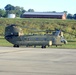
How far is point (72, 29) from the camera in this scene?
83250 mm

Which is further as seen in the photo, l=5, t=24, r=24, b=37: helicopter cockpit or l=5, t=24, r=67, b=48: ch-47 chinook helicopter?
l=5, t=24, r=24, b=37: helicopter cockpit

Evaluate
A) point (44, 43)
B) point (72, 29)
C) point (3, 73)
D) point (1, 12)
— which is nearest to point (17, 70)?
point (3, 73)

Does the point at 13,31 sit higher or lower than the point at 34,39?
higher

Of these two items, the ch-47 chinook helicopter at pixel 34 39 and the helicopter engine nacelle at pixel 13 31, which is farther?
the helicopter engine nacelle at pixel 13 31

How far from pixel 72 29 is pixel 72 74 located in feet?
232

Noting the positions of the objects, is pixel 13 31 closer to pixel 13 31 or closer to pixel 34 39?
pixel 13 31

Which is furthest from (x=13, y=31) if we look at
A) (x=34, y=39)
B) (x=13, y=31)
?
(x=34, y=39)

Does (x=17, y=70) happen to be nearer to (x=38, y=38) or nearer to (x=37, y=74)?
(x=37, y=74)

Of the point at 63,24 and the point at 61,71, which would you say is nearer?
the point at 61,71

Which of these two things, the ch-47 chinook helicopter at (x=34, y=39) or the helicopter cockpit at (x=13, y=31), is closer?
the ch-47 chinook helicopter at (x=34, y=39)

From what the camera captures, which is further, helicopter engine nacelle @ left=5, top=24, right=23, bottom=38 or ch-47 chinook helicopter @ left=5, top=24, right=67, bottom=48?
helicopter engine nacelle @ left=5, top=24, right=23, bottom=38

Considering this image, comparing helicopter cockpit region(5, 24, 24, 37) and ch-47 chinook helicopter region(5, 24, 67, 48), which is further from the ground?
helicopter cockpit region(5, 24, 24, 37)

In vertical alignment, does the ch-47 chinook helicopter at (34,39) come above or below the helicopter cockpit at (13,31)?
below

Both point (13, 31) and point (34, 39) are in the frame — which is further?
point (13, 31)
